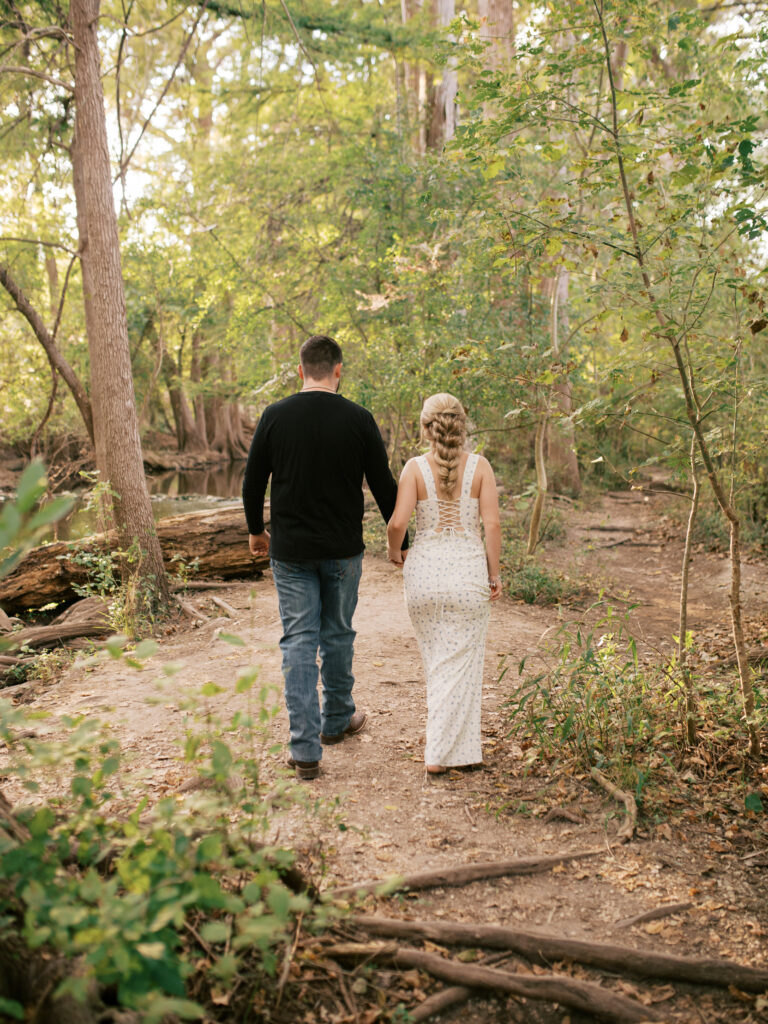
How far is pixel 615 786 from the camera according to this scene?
3.91 metres

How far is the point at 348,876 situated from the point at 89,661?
145cm

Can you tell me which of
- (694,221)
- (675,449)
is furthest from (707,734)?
(694,221)

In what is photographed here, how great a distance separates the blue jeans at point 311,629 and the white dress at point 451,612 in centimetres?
41

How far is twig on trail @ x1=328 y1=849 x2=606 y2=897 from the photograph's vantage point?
9.86 ft

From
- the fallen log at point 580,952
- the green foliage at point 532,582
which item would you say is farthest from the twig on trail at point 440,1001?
the green foliage at point 532,582

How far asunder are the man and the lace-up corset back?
25 centimetres

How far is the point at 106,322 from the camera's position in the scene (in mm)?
7773

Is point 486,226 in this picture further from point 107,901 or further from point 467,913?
point 107,901

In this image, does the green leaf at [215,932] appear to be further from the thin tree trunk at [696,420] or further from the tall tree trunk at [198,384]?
the tall tree trunk at [198,384]

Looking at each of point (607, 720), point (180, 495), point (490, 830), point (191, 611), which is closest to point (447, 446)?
point (607, 720)

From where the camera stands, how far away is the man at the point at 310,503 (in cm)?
410

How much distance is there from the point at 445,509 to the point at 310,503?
77 centimetres

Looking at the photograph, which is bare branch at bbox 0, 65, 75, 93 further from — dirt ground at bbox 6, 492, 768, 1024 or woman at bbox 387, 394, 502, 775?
woman at bbox 387, 394, 502, 775

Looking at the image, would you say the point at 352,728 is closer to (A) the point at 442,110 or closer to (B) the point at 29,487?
(B) the point at 29,487
